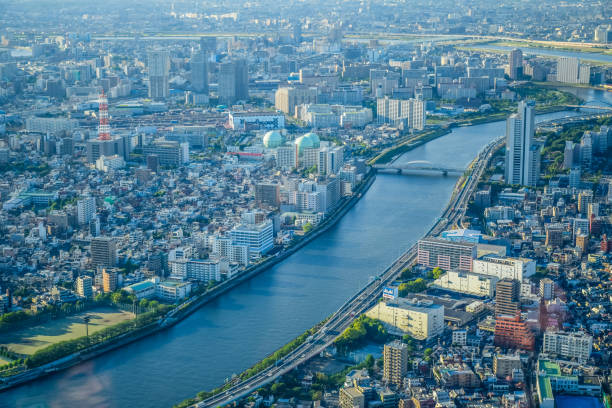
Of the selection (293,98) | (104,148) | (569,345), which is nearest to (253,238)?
(569,345)

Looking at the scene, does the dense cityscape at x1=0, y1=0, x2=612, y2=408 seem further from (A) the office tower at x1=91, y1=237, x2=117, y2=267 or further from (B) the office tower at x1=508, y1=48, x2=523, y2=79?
(B) the office tower at x1=508, y1=48, x2=523, y2=79

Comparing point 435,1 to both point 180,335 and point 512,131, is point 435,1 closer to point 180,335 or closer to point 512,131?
point 512,131

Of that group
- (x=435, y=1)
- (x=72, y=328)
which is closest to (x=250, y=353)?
(x=72, y=328)

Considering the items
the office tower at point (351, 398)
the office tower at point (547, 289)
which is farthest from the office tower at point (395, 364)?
the office tower at point (547, 289)

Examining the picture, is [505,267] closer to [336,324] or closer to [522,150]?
[336,324]

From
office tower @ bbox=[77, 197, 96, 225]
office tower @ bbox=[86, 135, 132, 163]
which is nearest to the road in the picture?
office tower @ bbox=[77, 197, 96, 225]

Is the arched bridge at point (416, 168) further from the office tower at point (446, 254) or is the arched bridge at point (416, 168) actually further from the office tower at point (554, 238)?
the office tower at point (446, 254)
